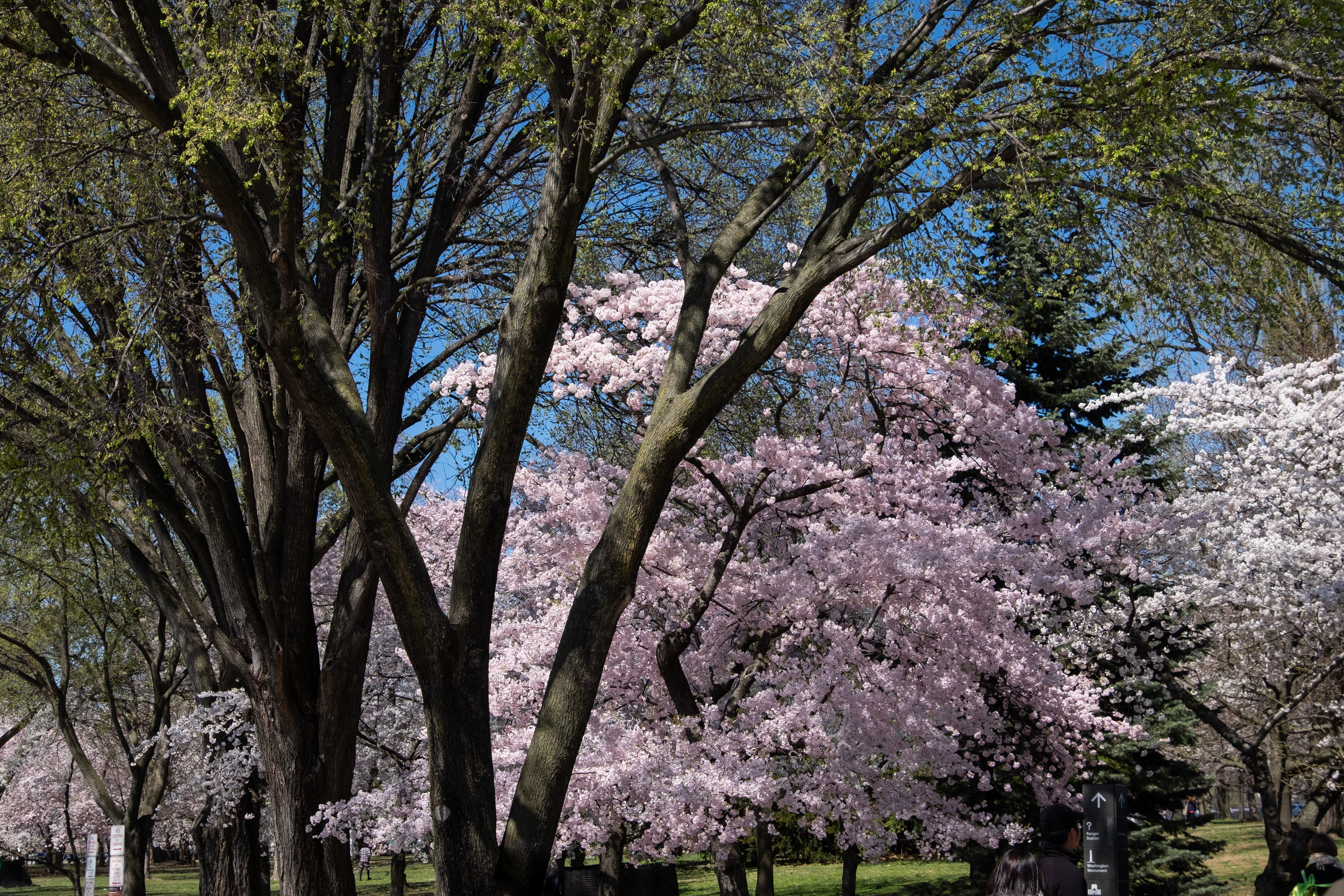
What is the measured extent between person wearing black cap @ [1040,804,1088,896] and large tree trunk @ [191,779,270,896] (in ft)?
29.1

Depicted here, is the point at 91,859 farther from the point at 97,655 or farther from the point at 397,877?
the point at 97,655

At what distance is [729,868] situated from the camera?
33.1ft

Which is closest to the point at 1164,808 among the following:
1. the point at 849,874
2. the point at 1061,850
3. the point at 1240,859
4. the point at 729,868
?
the point at 849,874

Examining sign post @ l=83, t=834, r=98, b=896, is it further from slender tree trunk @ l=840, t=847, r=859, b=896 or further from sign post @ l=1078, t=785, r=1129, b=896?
sign post @ l=1078, t=785, r=1129, b=896

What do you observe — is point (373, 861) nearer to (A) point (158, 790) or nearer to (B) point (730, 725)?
(A) point (158, 790)

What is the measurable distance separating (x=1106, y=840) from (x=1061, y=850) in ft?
9.95

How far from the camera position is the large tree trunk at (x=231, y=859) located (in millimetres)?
10664

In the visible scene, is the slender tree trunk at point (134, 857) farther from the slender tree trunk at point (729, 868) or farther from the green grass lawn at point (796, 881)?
the slender tree trunk at point (729, 868)

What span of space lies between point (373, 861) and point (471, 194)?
56470mm

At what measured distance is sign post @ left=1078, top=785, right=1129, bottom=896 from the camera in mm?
7016

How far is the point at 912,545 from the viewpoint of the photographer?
30.1 feet

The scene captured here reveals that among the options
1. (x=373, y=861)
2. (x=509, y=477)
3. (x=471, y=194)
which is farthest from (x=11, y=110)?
(x=373, y=861)

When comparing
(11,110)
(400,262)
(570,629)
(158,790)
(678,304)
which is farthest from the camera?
(158,790)

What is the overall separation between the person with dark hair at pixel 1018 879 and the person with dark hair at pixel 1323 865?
5.23 metres
